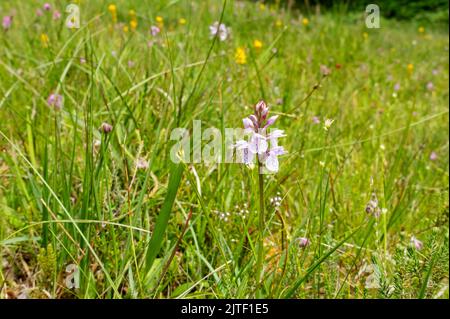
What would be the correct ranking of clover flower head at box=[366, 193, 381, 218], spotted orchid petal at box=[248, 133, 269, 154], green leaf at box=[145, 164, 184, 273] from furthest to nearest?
clover flower head at box=[366, 193, 381, 218]
green leaf at box=[145, 164, 184, 273]
spotted orchid petal at box=[248, 133, 269, 154]

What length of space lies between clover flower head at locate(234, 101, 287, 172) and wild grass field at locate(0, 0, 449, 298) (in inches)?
1.6

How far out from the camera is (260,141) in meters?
0.63

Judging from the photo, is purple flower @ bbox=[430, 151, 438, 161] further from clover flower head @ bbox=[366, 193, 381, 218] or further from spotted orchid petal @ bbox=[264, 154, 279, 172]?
spotted orchid petal @ bbox=[264, 154, 279, 172]

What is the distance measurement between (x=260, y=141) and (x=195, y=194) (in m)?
0.40

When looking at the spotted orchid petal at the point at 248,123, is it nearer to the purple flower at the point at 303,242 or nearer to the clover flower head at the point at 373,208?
the purple flower at the point at 303,242

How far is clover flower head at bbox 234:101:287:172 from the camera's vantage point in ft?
2.06

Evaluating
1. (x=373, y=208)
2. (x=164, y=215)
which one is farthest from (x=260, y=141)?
(x=373, y=208)

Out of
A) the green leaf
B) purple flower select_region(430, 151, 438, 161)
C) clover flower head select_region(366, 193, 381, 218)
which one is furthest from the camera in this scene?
purple flower select_region(430, 151, 438, 161)

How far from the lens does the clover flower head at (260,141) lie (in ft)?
2.06

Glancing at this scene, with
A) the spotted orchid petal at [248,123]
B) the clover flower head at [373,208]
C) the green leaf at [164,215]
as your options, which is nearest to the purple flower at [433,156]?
the clover flower head at [373,208]

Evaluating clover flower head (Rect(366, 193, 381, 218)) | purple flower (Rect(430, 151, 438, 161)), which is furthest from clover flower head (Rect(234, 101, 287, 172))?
purple flower (Rect(430, 151, 438, 161))

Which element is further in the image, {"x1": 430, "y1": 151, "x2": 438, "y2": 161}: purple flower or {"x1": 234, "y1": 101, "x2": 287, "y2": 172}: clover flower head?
{"x1": 430, "y1": 151, "x2": 438, "y2": 161}: purple flower

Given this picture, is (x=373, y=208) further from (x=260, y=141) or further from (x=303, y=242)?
(x=260, y=141)
